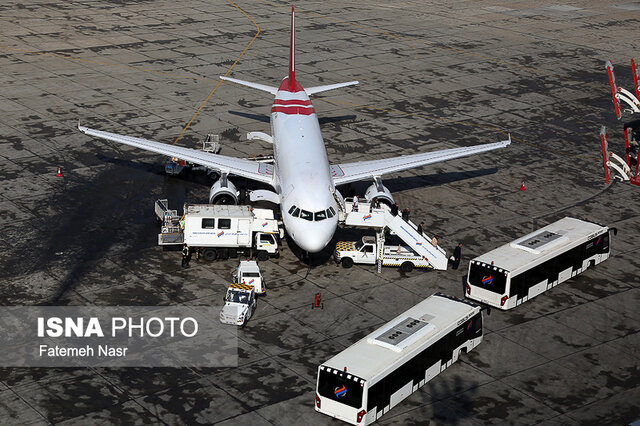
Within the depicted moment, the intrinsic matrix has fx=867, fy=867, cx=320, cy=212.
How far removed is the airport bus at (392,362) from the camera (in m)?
40.9

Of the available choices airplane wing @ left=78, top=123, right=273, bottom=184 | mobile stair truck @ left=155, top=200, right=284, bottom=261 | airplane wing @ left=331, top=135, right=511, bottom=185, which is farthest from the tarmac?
airplane wing @ left=78, top=123, right=273, bottom=184

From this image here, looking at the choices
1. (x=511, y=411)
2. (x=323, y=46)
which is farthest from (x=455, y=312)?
(x=323, y=46)

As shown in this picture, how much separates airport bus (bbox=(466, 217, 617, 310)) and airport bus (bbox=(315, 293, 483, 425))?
6058 millimetres

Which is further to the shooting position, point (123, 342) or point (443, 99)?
point (443, 99)

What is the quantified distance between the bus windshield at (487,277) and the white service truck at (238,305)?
13775mm

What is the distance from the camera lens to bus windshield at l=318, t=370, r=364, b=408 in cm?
4062

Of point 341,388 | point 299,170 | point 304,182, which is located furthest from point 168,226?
point 341,388

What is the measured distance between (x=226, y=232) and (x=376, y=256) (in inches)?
404

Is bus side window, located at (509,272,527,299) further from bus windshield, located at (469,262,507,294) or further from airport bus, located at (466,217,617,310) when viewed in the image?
bus windshield, located at (469,262,507,294)

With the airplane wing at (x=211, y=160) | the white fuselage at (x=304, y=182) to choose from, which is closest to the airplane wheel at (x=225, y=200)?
the airplane wing at (x=211, y=160)

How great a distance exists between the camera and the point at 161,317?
5094 centimetres

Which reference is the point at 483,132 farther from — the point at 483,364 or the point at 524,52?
the point at 483,364

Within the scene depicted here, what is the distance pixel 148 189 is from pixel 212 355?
25949mm

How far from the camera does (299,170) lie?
58.9 m
